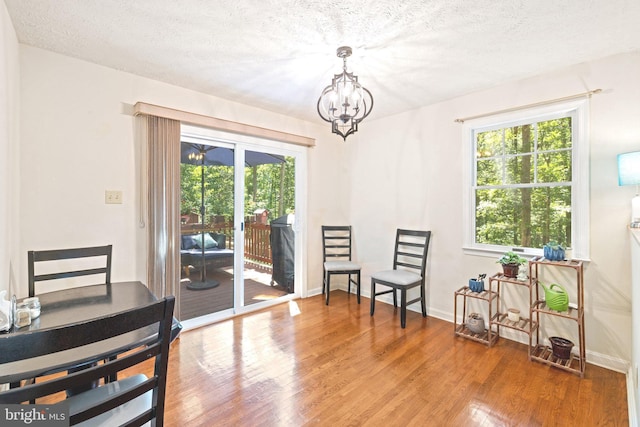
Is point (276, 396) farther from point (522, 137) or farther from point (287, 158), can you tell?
point (522, 137)

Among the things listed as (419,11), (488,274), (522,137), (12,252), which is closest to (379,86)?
(419,11)

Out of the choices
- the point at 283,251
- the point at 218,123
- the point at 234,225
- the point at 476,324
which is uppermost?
the point at 218,123

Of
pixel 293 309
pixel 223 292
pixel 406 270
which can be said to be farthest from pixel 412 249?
pixel 223 292

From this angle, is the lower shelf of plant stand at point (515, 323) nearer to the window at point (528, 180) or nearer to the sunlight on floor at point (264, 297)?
the window at point (528, 180)

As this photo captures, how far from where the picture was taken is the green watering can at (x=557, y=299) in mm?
2365

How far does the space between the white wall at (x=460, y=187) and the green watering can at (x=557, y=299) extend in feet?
0.88

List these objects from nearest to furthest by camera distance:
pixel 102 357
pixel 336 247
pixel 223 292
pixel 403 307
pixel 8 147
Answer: pixel 102 357 < pixel 8 147 < pixel 403 307 < pixel 223 292 < pixel 336 247

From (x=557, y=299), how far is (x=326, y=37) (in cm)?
269

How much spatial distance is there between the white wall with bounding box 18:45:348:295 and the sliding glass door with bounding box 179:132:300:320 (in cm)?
49

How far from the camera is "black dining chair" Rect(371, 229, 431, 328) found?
319 centimetres

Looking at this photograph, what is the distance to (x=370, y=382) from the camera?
2.16 metres

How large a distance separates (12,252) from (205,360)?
156 cm

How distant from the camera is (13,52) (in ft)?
6.64

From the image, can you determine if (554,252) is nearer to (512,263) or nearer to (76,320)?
(512,263)
